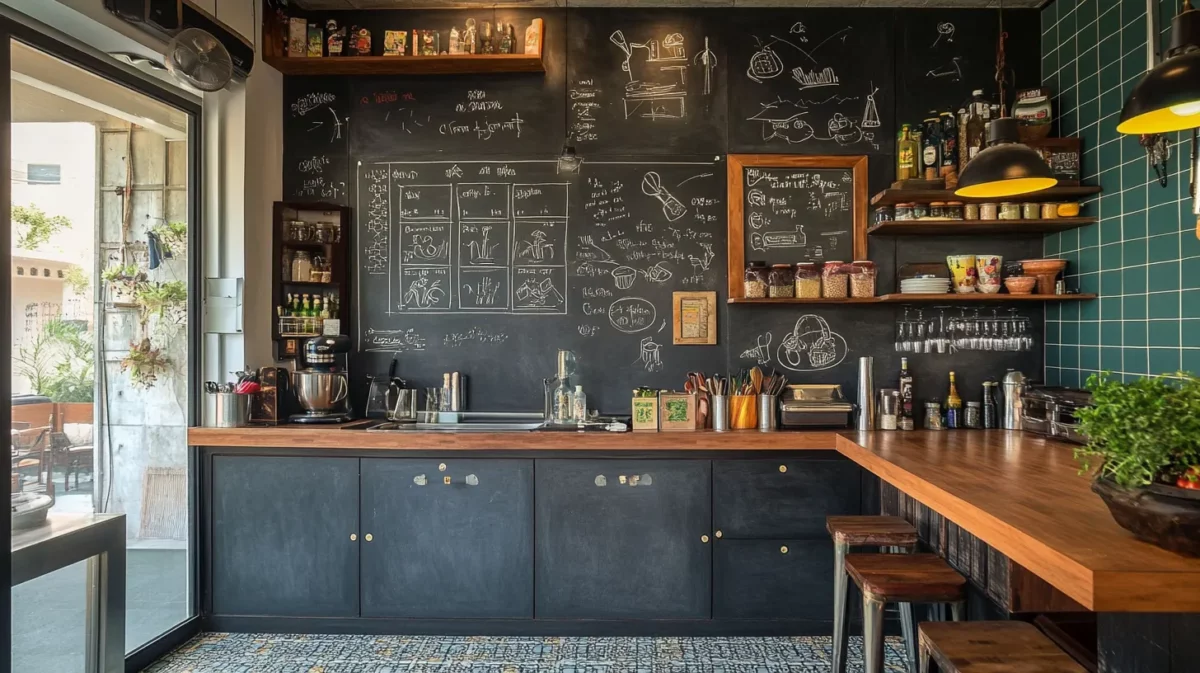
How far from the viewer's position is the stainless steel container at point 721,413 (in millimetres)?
3455

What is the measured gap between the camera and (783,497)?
3264 mm

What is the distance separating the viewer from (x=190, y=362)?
3424 millimetres

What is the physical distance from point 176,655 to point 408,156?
2.72 meters

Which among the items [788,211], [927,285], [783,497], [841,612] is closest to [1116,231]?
[927,285]

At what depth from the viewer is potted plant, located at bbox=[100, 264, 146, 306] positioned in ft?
9.98

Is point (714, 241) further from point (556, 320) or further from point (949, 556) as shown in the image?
point (949, 556)

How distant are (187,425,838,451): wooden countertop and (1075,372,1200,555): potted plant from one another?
1.90m

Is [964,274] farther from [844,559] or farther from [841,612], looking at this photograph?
[841,612]

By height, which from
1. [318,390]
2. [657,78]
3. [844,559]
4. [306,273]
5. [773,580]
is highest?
[657,78]

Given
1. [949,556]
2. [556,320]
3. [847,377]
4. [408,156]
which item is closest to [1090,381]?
[949,556]

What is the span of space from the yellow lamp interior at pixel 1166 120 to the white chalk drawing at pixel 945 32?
6.52 feet

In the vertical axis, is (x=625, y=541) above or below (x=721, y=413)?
below

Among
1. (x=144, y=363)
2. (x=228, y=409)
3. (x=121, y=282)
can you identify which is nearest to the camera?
(x=121, y=282)

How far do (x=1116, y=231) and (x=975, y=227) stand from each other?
1.94 ft
